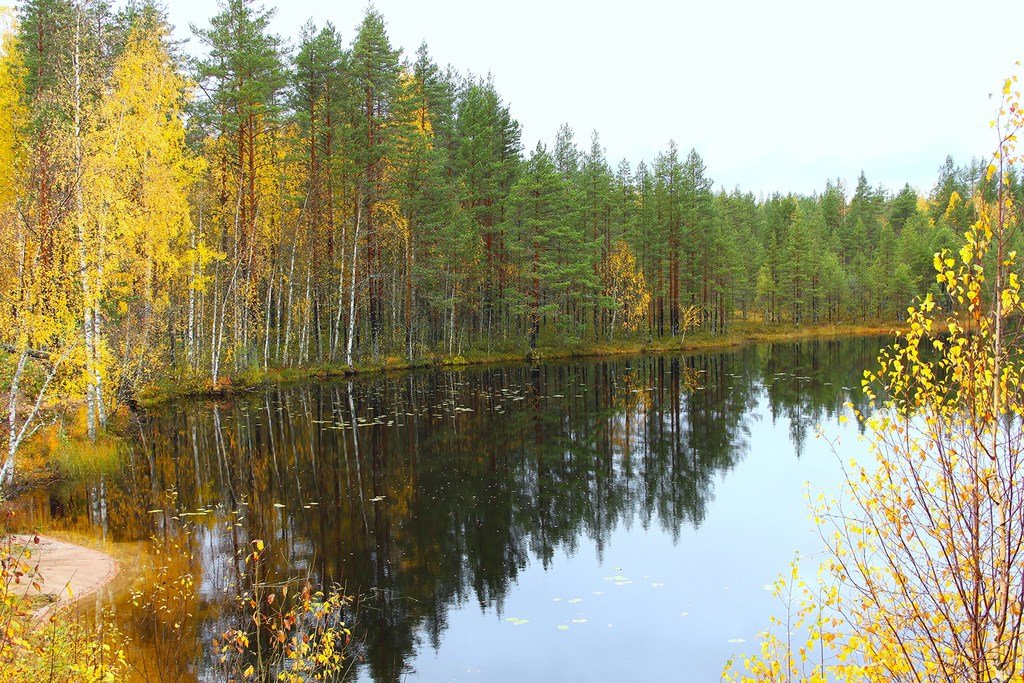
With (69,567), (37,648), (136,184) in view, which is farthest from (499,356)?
(37,648)

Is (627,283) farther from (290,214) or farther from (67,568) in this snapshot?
(67,568)

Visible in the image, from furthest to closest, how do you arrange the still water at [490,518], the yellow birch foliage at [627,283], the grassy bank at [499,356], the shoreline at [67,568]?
the yellow birch foliage at [627,283] < the grassy bank at [499,356] < the shoreline at [67,568] < the still water at [490,518]

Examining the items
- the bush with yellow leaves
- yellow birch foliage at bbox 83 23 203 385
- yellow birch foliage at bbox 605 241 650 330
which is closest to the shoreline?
the bush with yellow leaves

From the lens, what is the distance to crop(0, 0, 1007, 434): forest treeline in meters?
17.8

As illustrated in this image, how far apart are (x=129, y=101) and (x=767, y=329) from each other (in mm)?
69130

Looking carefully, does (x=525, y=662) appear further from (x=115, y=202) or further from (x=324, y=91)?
(x=324, y=91)

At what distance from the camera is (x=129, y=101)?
21.6m

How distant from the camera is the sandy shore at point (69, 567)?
1052 centimetres

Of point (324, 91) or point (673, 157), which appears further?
point (673, 157)

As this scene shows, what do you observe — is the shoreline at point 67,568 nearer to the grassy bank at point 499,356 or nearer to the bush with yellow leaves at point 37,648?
the bush with yellow leaves at point 37,648

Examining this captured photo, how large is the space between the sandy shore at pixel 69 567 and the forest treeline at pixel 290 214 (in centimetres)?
305

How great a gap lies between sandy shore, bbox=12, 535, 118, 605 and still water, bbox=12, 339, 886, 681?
2.20ft

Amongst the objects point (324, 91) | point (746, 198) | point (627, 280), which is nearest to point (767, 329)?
point (627, 280)

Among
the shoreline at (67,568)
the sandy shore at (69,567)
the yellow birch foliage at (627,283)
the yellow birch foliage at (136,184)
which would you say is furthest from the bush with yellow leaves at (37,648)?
the yellow birch foliage at (627,283)
